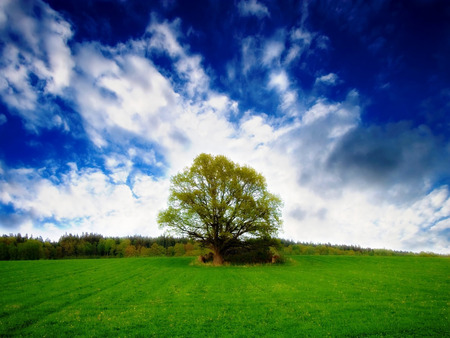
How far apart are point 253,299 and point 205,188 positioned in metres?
26.1

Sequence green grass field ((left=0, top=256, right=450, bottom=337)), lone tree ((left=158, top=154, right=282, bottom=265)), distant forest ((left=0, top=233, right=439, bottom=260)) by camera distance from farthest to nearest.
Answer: distant forest ((left=0, top=233, right=439, bottom=260)) → lone tree ((left=158, top=154, right=282, bottom=265)) → green grass field ((left=0, top=256, right=450, bottom=337))

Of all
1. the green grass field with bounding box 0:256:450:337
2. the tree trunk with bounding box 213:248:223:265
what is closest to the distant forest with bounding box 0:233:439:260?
the tree trunk with bounding box 213:248:223:265

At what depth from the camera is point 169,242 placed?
139 m

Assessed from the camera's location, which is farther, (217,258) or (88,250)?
(88,250)

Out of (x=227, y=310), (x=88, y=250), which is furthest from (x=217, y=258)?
(x=88, y=250)

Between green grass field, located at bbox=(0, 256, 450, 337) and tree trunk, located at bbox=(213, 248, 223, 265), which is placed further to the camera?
tree trunk, located at bbox=(213, 248, 223, 265)

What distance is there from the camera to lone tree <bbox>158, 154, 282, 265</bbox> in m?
37.5

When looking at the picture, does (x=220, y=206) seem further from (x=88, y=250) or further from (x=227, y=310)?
(x=88, y=250)

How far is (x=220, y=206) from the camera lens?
3662 centimetres

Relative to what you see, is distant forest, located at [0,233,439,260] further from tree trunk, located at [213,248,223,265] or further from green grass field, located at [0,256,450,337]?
green grass field, located at [0,256,450,337]

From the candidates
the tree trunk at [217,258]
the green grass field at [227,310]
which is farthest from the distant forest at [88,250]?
the green grass field at [227,310]

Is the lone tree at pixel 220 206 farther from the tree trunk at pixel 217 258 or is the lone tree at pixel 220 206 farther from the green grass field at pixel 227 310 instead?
the green grass field at pixel 227 310

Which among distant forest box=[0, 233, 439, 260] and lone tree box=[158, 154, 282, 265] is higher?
lone tree box=[158, 154, 282, 265]

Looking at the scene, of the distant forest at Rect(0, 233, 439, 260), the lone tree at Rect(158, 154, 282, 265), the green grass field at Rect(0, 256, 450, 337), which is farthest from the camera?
the distant forest at Rect(0, 233, 439, 260)
